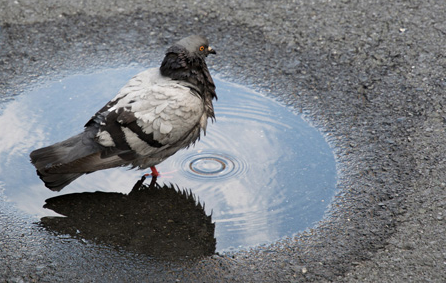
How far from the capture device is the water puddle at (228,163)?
452 cm

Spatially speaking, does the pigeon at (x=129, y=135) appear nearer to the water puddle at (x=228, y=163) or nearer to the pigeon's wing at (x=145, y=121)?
the pigeon's wing at (x=145, y=121)

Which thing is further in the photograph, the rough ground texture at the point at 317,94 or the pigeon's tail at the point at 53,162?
the pigeon's tail at the point at 53,162

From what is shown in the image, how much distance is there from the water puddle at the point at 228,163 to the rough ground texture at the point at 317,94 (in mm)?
159

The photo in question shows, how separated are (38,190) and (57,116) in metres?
1.00

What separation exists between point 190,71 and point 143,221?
4.42 ft

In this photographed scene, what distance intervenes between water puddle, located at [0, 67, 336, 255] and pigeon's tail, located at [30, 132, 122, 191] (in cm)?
17

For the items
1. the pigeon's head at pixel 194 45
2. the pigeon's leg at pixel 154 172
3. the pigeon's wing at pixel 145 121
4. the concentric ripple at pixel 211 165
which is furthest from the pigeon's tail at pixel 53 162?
the pigeon's head at pixel 194 45

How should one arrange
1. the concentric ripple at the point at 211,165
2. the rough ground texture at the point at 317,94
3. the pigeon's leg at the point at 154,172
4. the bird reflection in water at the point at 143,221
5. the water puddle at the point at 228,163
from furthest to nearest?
the pigeon's leg at the point at 154,172 < the concentric ripple at the point at 211,165 < the water puddle at the point at 228,163 < the bird reflection in water at the point at 143,221 < the rough ground texture at the point at 317,94

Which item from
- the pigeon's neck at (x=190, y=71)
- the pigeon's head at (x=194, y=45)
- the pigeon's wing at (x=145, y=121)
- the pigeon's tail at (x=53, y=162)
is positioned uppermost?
the pigeon's head at (x=194, y=45)

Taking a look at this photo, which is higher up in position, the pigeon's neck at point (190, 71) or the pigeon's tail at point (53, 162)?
the pigeon's neck at point (190, 71)

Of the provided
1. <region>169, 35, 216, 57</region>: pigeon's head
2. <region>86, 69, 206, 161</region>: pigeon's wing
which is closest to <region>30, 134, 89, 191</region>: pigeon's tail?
<region>86, 69, 206, 161</region>: pigeon's wing

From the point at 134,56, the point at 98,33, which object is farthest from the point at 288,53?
the point at 98,33

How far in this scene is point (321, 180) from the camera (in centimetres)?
486

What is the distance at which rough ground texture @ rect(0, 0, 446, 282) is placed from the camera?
159 inches
